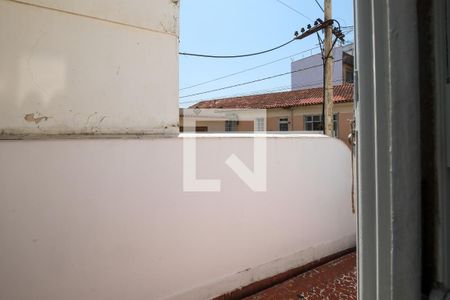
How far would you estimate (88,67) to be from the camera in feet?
6.25

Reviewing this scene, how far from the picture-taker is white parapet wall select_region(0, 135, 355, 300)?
1.69 meters

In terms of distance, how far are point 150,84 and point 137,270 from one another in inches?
50.7

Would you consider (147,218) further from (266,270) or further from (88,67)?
(266,270)

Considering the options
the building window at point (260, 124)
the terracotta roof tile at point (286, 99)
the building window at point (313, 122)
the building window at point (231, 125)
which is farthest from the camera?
the building window at point (260, 124)

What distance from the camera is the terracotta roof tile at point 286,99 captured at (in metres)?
11.9

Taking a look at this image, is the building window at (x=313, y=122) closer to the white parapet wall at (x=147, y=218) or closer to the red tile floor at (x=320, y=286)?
the white parapet wall at (x=147, y=218)

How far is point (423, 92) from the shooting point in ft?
1.58

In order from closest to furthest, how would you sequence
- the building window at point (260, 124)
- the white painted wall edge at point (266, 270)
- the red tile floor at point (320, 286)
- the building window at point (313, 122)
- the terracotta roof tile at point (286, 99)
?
the white painted wall edge at point (266, 270) → the red tile floor at point (320, 286) → the terracotta roof tile at point (286, 99) → the building window at point (313, 122) → the building window at point (260, 124)

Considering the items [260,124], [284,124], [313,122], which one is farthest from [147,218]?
[260,124]

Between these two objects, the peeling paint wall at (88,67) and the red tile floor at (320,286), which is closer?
the peeling paint wall at (88,67)

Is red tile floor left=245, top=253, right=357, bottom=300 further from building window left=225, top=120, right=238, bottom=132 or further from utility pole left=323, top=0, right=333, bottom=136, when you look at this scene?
building window left=225, top=120, right=238, bottom=132

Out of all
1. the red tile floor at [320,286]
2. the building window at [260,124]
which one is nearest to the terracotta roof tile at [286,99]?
the building window at [260,124]

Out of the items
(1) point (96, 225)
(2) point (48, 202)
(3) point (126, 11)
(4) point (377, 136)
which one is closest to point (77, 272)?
(1) point (96, 225)

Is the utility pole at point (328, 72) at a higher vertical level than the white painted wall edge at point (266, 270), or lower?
higher
